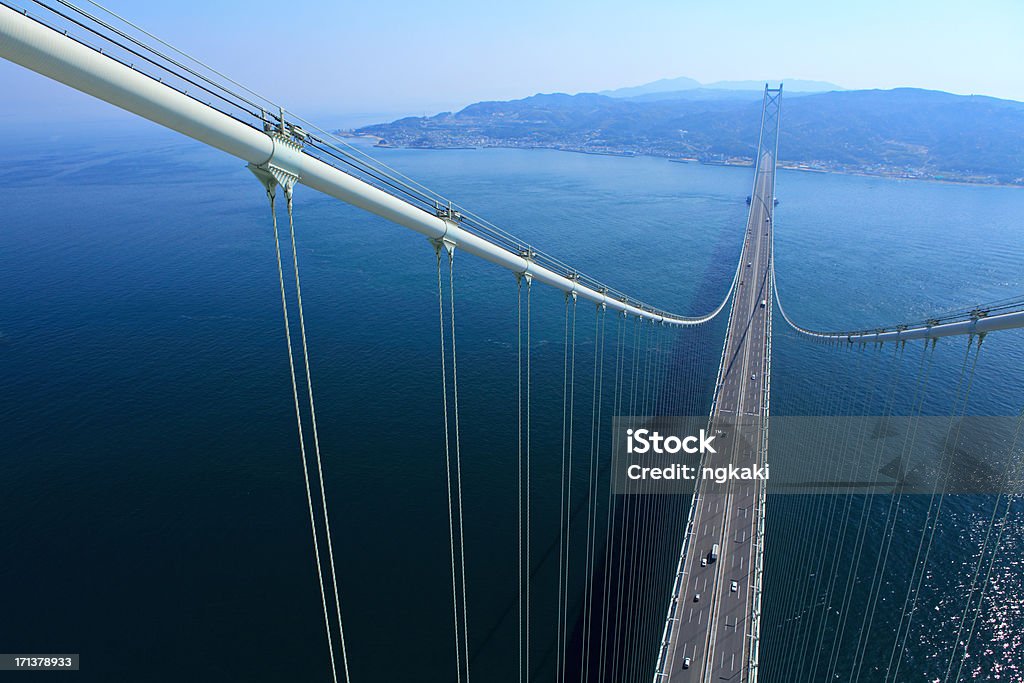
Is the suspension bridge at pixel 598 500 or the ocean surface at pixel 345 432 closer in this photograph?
the suspension bridge at pixel 598 500

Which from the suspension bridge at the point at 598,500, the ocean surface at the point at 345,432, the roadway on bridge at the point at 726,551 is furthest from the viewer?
the ocean surface at the point at 345,432

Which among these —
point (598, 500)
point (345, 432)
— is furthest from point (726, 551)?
point (345, 432)

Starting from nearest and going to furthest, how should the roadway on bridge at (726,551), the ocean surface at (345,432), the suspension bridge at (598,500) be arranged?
the suspension bridge at (598,500) → the roadway on bridge at (726,551) → the ocean surface at (345,432)

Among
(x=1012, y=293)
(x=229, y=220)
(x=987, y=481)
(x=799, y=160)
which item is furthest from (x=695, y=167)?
(x=987, y=481)

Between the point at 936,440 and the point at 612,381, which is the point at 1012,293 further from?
the point at 612,381
